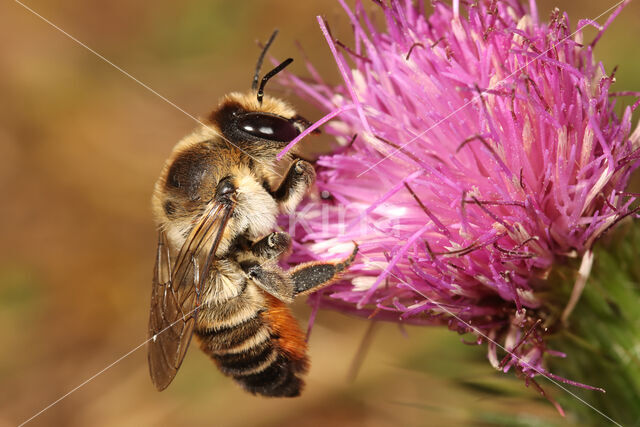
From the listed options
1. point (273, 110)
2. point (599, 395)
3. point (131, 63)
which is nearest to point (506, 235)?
point (599, 395)

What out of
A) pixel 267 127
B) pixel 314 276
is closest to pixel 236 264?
pixel 314 276

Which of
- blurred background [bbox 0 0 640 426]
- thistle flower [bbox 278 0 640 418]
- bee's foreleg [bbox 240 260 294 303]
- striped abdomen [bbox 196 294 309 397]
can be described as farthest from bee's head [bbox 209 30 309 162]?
blurred background [bbox 0 0 640 426]

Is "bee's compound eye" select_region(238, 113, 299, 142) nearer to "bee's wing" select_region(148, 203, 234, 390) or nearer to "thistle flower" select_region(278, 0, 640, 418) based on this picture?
"thistle flower" select_region(278, 0, 640, 418)

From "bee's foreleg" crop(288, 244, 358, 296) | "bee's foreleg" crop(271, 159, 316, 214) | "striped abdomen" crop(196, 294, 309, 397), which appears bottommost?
"striped abdomen" crop(196, 294, 309, 397)

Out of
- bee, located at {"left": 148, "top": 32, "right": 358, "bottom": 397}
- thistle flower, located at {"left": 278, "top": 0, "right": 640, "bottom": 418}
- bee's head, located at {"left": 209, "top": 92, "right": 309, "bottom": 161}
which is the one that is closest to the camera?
thistle flower, located at {"left": 278, "top": 0, "right": 640, "bottom": 418}

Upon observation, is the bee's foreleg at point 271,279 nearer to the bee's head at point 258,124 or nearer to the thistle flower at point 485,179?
the thistle flower at point 485,179

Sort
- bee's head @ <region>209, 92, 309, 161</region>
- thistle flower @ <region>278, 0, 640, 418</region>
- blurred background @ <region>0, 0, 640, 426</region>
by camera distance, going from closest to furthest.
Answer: thistle flower @ <region>278, 0, 640, 418</region> → bee's head @ <region>209, 92, 309, 161</region> → blurred background @ <region>0, 0, 640, 426</region>

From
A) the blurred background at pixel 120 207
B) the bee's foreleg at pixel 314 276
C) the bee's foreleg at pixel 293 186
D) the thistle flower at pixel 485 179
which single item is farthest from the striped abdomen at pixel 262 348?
the blurred background at pixel 120 207
